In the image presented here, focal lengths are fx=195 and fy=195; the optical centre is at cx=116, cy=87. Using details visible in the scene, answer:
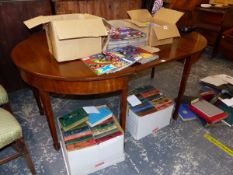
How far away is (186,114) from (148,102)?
0.50 meters

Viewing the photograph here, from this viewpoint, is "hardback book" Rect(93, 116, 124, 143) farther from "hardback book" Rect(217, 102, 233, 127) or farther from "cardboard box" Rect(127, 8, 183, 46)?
"hardback book" Rect(217, 102, 233, 127)

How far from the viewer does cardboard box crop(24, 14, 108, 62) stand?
997 millimetres

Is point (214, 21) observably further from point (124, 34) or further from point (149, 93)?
point (124, 34)

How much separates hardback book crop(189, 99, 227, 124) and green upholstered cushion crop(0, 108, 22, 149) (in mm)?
1499

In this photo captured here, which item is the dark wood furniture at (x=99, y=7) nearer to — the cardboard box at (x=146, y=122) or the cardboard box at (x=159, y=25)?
the cardboard box at (x=159, y=25)

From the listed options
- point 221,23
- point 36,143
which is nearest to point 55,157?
point 36,143

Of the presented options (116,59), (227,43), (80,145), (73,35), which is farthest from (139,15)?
(227,43)

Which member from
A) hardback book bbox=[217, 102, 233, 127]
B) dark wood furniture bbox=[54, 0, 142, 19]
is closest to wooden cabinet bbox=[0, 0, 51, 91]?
dark wood furniture bbox=[54, 0, 142, 19]

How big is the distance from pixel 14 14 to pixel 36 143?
46.0 inches

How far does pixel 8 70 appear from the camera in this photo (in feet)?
6.52

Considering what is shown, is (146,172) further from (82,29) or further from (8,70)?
(8,70)

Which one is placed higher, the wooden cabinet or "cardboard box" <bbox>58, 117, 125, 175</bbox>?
the wooden cabinet

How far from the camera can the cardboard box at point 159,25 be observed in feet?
4.34

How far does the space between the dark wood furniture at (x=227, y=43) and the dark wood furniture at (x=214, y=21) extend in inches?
3.2
